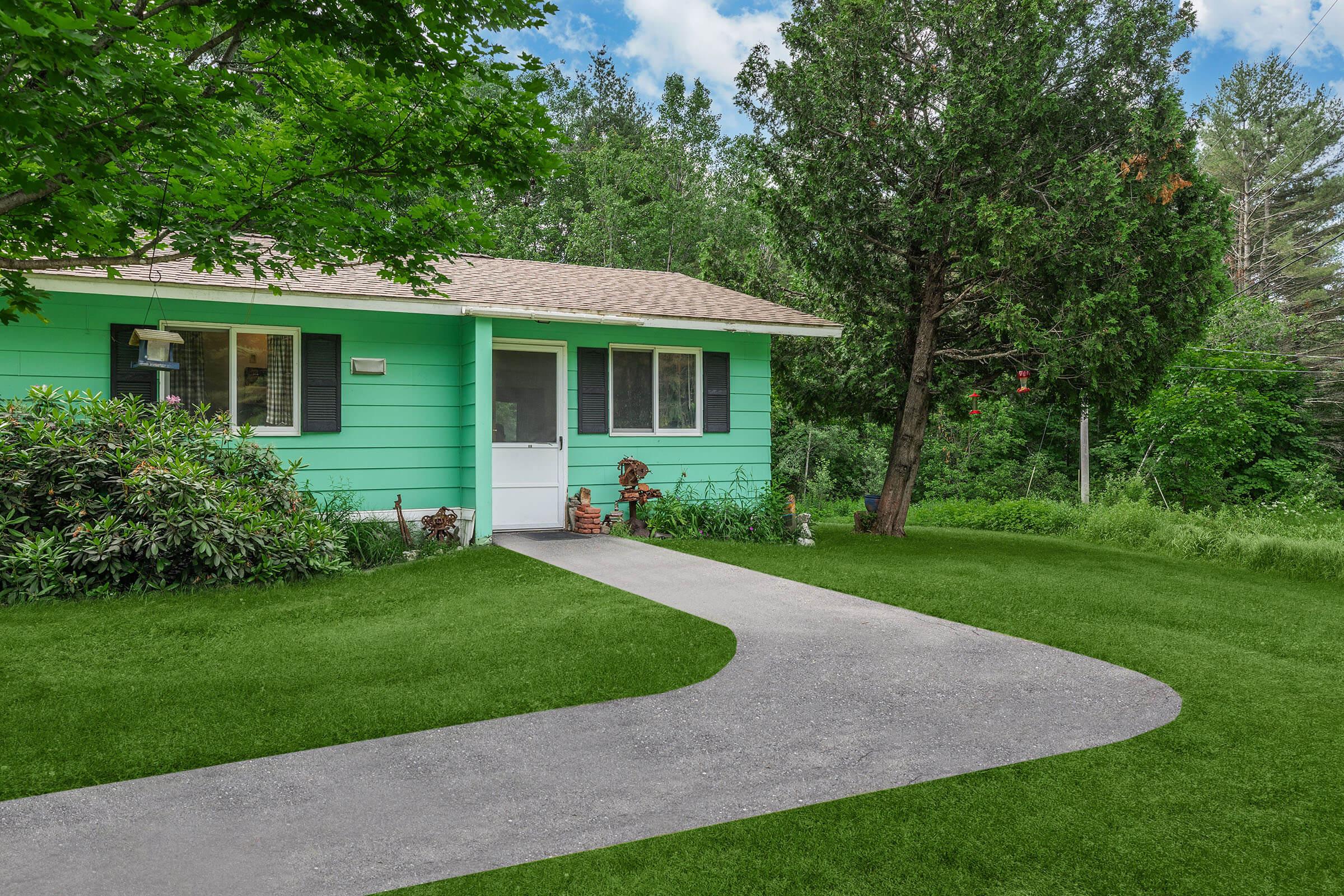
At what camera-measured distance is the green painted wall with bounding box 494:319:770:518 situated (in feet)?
32.2

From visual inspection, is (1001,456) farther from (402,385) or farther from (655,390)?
(402,385)

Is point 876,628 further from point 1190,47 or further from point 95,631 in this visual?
point 1190,47

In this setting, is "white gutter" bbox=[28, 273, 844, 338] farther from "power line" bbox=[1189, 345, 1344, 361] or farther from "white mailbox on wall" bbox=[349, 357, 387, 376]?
"power line" bbox=[1189, 345, 1344, 361]

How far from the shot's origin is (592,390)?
32.6 ft

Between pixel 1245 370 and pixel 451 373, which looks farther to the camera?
pixel 1245 370

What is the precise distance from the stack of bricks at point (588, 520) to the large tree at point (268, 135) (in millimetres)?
4861

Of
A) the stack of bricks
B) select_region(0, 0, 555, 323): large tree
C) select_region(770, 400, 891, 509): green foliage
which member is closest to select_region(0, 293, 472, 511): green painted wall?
the stack of bricks

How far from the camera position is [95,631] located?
5.08 m

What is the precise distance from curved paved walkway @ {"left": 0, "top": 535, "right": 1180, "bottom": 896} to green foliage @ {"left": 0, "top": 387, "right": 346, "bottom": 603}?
3.94 meters

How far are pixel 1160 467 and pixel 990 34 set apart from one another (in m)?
11.7

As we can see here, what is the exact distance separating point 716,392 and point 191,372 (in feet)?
19.2

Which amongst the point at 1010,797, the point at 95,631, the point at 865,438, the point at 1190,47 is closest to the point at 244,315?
the point at 95,631

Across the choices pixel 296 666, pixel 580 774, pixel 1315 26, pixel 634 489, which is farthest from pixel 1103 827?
pixel 1315 26

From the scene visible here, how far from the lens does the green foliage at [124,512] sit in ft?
20.2
